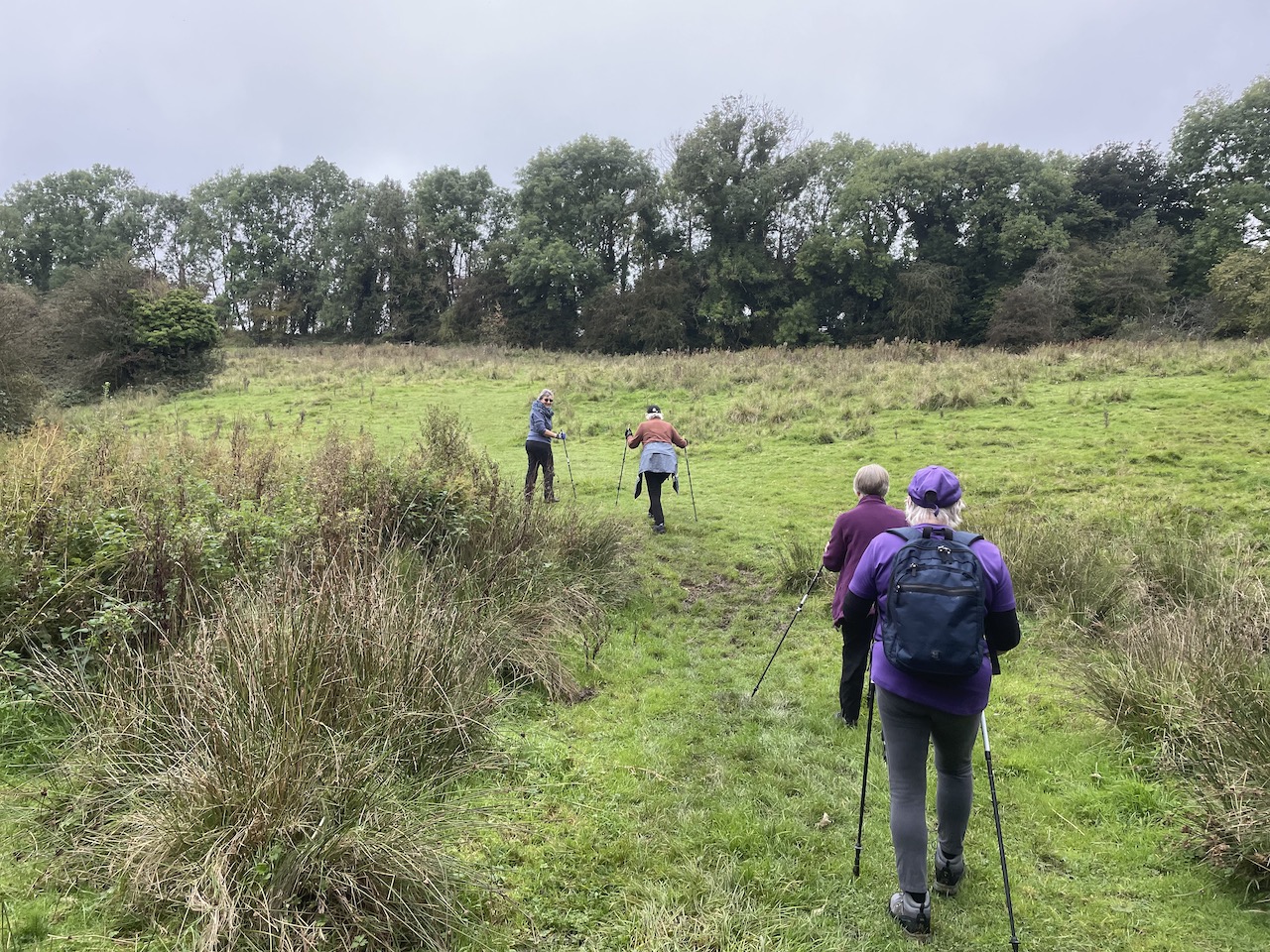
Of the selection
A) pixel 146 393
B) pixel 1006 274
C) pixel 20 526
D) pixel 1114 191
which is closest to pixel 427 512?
pixel 20 526

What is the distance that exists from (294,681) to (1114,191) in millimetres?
49382

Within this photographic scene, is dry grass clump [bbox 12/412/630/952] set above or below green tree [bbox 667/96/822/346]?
below

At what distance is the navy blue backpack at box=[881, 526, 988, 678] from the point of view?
286 cm

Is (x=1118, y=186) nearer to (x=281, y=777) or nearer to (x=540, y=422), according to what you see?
(x=540, y=422)

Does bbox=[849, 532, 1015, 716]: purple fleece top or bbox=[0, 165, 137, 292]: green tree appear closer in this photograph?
bbox=[849, 532, 1015, 716]: purple fleece top

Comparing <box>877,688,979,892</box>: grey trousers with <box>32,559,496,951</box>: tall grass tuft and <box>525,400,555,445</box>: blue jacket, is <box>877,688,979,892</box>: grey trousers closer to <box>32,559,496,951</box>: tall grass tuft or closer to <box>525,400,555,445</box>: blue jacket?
<box>32,559,496,951</box>: tall grass tuft

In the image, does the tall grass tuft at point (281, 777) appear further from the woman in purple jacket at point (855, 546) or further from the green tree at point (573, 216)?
the green tree at point (573, 216)

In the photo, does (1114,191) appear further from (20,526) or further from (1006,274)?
(20,526)

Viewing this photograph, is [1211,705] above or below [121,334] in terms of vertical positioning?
below

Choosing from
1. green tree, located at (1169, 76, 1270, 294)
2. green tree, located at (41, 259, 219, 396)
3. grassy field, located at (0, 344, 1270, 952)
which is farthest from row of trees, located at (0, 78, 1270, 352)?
grassy field, located at (0, 344, 1270, 952)

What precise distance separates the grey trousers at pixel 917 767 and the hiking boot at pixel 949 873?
30 cm

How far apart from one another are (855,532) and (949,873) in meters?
2.22

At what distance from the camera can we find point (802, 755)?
4797 millimetres

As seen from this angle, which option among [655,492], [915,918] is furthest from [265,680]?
[655,492]
